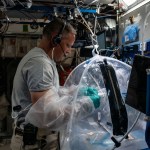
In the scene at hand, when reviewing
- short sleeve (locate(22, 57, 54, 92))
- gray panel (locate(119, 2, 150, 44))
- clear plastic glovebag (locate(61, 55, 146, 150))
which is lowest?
clear plastic glovebag (locate(61, 55, 146, 150))

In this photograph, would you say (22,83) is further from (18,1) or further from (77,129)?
(18,1)

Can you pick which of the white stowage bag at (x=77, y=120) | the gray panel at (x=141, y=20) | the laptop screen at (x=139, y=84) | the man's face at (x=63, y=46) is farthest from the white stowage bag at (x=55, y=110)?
the gray panel at (x=141, y=20)

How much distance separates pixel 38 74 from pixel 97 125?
2.16 ft

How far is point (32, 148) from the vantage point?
69.4 inches

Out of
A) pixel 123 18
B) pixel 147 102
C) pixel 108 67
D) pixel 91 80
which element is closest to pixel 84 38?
pixel 123 18

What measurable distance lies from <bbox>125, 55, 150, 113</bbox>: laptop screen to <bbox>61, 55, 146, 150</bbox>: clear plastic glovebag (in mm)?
107

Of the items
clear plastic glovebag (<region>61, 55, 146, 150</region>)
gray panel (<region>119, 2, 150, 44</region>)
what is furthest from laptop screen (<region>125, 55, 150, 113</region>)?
gray panel (<region>119, 2, 150, 44</region>)

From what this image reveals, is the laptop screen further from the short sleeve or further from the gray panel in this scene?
the gray panel

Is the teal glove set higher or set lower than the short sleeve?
lower

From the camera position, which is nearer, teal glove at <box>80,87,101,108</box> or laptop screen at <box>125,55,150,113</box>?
laptop screen at <box>125,55,150,113</box>

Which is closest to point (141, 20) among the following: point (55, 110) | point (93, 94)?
point (93, 94)

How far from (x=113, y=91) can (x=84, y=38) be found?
231cm

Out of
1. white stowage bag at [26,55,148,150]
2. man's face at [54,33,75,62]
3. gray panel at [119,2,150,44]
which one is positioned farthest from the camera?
gray panel at [119,2,150,44]

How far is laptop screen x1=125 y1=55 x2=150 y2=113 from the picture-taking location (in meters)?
1.21
